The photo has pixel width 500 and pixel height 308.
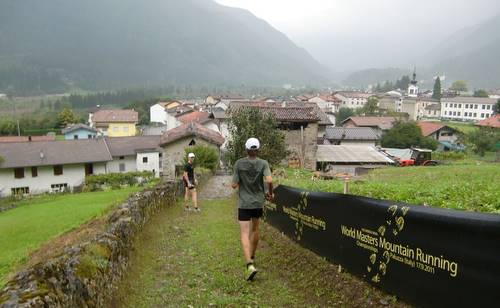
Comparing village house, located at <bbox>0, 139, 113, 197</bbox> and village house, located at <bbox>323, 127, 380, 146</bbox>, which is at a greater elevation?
village house, located at <bbox>323, 127, 380, 146</bbox>

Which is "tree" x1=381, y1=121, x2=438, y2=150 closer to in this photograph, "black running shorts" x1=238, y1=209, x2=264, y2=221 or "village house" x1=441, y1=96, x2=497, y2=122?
"black running shorts" x1=238, y1=209, x2=264, y2=221

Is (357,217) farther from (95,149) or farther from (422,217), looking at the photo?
(95,149)

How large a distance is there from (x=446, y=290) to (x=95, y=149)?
48.6 metres

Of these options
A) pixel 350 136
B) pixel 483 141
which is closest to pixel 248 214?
pixel 350 136

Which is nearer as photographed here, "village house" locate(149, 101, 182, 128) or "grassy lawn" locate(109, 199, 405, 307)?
"grassy lawn" locate(109, 199, 405, 307)

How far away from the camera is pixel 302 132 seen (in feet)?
105

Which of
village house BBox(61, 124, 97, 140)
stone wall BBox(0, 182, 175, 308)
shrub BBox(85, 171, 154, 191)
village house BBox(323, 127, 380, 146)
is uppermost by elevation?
stone wall BBox(0, 182, 175, 308)

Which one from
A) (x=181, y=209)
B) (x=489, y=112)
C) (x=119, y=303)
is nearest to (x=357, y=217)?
(x=119, y=303)

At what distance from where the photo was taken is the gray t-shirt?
6.61m

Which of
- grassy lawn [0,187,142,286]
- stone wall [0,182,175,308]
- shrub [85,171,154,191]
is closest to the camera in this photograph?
stone wall [0,182,175,308]

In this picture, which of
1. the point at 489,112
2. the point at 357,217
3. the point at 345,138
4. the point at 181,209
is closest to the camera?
the point at 357,217

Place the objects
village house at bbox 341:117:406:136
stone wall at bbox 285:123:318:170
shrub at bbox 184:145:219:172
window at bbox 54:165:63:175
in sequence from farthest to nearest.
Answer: village house at bbox 341:117:406:136
window at bbox 54:165:63:175
shrub at bbox 184:145:219:172
stone wall at bbox 285:123:318:170

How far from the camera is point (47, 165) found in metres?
43.3

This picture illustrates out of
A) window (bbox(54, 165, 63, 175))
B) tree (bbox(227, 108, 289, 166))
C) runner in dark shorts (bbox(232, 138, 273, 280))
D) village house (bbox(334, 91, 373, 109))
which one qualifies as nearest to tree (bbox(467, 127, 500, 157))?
tree (bbox(227, 108, 289, 166))
